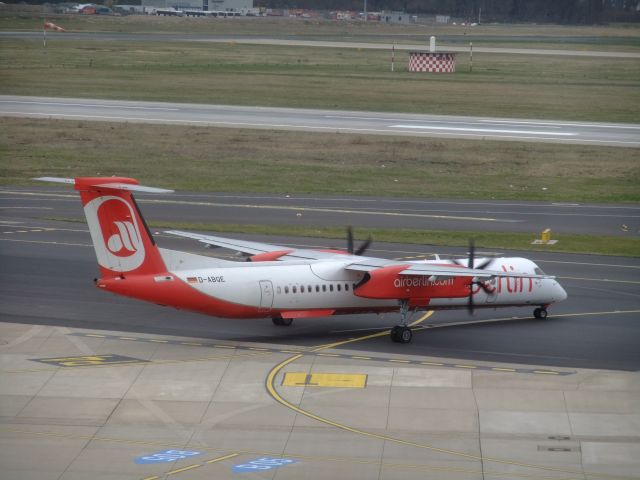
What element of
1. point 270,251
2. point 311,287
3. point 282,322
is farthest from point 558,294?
point 270,251

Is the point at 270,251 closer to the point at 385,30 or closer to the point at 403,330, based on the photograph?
the point at 403,330

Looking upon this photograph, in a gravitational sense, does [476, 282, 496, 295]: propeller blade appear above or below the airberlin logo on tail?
below

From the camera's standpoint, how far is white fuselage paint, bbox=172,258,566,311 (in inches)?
1428

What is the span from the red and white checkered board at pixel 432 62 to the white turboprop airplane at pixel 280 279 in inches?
3077

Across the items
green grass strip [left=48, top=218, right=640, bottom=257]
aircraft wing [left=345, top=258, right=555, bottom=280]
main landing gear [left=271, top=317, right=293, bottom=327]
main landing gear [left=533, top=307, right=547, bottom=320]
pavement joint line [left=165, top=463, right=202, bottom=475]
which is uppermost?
aircraft wing [left=345, top=258, right=555, bottom=280]

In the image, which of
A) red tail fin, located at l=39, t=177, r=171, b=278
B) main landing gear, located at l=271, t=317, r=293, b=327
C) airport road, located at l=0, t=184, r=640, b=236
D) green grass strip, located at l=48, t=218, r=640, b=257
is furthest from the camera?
airport road, located at l=0, t=184, r=640, b=236

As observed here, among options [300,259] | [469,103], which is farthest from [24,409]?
[469,103]

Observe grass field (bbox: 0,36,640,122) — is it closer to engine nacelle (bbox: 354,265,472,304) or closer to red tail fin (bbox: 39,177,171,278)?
red tail fin (bbox: 39,177,171,278)

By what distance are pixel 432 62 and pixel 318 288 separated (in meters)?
84.6

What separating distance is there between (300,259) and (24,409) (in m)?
13.4

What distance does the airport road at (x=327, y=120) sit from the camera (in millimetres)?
86000

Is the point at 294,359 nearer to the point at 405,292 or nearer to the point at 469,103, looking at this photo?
the point at 405,292

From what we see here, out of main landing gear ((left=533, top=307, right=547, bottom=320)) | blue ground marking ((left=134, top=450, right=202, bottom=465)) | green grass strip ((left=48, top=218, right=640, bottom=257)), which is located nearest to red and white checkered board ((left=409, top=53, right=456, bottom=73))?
green grass strip ((left=48, top=218, right=640, bottom=257))

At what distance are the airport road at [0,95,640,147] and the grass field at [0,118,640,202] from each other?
275 centimetres
